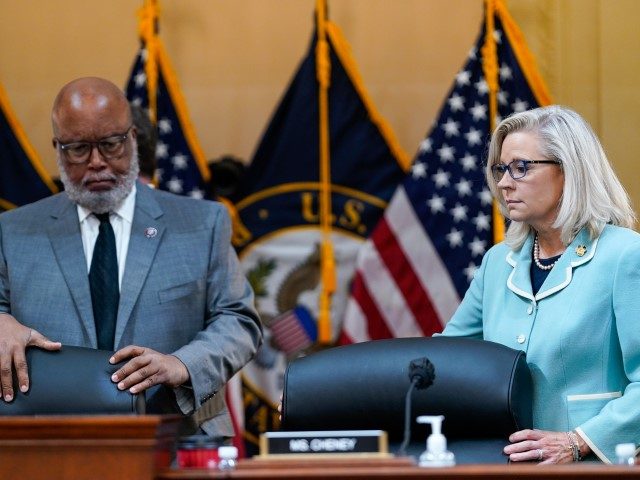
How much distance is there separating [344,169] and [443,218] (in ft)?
1.73

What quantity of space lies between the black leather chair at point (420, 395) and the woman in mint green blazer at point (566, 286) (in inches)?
4.8

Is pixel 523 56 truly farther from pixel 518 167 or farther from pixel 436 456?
pixel 436 456

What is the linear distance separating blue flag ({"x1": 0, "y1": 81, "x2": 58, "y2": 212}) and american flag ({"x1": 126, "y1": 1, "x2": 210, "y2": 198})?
→ 537mm

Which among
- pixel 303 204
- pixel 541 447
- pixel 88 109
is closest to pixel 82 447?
pixel 541 447

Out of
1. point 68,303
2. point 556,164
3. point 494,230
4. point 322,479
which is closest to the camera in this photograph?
point 322,479

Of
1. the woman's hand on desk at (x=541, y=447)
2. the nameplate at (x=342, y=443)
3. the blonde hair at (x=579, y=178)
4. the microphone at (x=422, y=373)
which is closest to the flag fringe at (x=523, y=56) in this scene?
the blonde hair at (x=579, y=178)

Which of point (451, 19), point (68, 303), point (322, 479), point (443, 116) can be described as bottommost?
point (322, 479)

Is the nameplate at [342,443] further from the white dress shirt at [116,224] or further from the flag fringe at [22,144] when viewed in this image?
the flag fringe at [22,144]

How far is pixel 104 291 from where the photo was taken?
162 inches

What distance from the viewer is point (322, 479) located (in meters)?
2.64

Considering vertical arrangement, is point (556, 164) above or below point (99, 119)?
below

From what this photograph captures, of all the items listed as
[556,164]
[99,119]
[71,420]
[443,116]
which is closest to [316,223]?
[443,116]

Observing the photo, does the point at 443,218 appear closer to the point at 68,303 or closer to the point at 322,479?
the point at 68,303

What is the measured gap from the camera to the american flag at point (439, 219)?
6.29m
